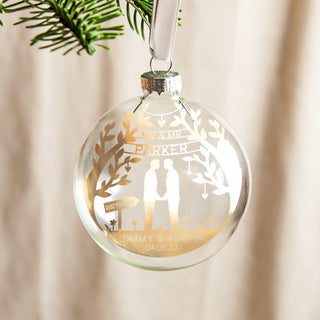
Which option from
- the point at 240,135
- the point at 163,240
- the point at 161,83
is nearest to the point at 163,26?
the point at 161,83

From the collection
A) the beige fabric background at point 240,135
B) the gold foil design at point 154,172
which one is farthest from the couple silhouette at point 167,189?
the beige fabric background at point 240,135

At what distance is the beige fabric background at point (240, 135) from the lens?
111 centimetres

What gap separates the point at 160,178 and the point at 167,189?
0.01m

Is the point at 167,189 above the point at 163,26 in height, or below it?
below

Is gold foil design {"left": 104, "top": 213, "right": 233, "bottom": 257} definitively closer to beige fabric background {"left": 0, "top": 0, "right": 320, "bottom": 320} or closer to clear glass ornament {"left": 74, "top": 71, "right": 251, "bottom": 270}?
clear glass ornament {"left": 74, "top": 71, "right": 251, "bottom": 270}

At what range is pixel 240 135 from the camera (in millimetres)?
1188

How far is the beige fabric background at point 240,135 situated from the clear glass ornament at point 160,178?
76 centimetres

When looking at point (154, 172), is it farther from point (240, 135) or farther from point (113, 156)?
point (240, 135)

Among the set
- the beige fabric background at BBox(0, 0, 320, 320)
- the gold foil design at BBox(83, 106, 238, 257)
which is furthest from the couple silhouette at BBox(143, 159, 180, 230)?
the beige fabric background at BBox(0, 0, 320, 320)

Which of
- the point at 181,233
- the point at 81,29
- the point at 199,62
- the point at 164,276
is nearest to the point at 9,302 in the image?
the point at 164,276

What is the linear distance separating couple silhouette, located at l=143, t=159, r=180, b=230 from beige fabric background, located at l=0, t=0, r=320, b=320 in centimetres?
79

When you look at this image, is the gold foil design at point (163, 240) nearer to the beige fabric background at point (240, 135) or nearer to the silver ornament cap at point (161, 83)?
the silver ornament cap at point (161, 83)

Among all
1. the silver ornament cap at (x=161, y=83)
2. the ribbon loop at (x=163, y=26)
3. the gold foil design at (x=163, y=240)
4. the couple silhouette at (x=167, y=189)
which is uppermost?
the ribbon loop at (x=163, y=26)

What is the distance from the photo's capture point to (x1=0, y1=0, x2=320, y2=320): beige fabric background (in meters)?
1.11
